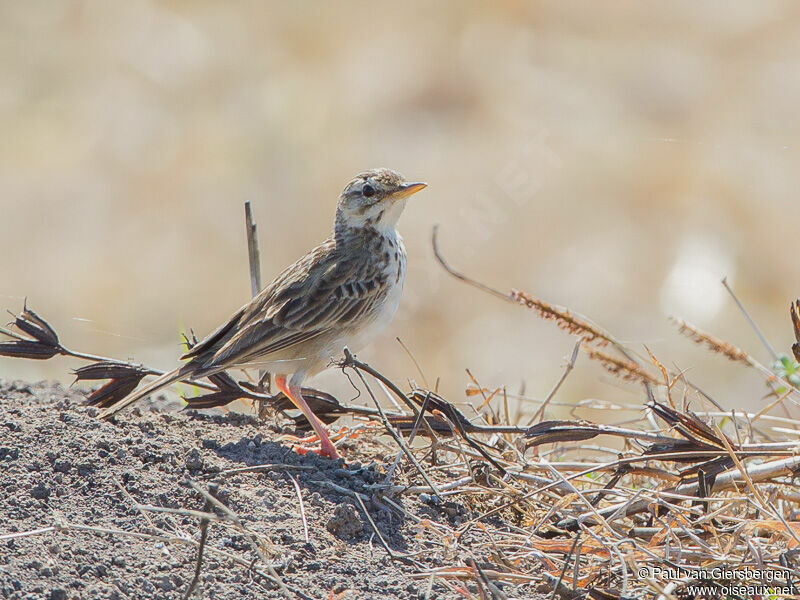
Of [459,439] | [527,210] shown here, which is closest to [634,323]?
[527,210]

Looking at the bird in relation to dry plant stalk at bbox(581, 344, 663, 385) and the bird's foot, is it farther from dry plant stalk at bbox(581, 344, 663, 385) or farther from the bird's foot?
dry plant stalk at bbox(581, 344, 663, 385)

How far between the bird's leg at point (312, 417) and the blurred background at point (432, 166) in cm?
355

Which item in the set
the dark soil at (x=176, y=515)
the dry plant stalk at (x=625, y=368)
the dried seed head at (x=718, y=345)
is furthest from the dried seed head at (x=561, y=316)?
the dark soil at (x=176, y=515)

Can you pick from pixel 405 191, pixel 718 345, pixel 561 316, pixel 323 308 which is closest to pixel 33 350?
pixel 323 308

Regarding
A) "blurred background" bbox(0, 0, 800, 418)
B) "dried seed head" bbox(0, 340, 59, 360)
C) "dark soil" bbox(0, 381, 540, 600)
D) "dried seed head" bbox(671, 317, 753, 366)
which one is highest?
"blurred background" bbox(0, 0, 800, 418)

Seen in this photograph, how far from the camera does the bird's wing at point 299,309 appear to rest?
5109mm

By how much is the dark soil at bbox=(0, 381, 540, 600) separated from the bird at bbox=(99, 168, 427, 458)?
1.04ft

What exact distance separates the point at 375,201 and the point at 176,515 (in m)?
2.56

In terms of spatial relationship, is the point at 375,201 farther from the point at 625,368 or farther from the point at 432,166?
the point at 432,166

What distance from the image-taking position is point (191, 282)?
35.7ft

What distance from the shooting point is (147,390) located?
4.76 m

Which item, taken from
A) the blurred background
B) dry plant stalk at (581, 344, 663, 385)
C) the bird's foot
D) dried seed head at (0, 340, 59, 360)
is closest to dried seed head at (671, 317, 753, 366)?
dry plant stalk at (581, 344, 663, 385)

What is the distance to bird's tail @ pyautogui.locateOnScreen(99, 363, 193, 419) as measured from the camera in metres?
4.64

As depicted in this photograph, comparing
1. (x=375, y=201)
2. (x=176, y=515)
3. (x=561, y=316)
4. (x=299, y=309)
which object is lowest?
(x=176, y=515)
